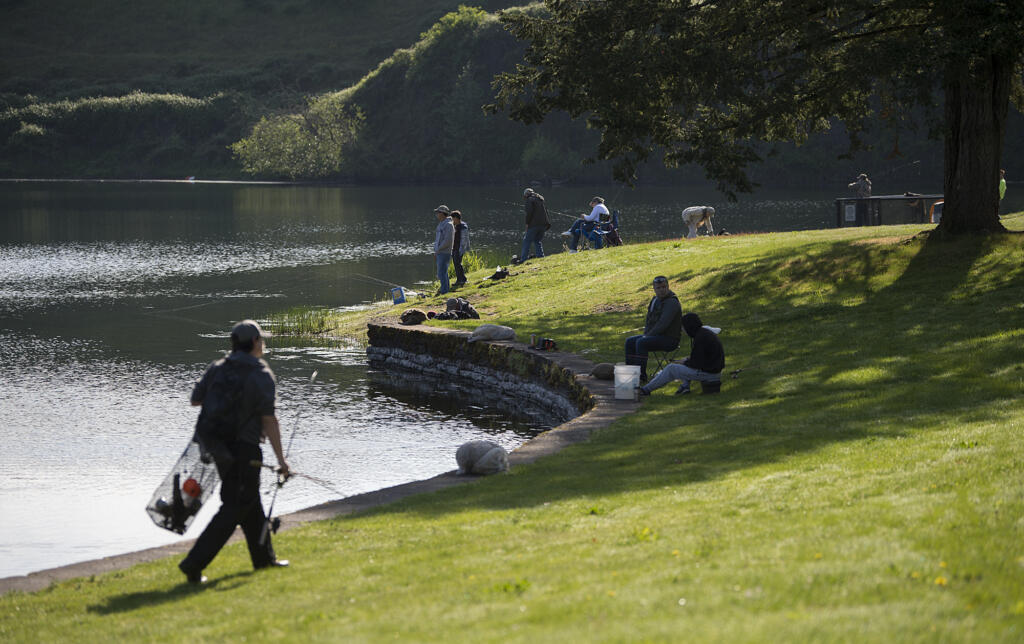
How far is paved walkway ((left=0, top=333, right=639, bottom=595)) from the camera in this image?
30.9 feet

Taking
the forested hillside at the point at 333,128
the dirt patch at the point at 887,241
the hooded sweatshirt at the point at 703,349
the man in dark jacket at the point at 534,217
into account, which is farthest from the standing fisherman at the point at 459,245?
the forested hillside at the point at 333,128

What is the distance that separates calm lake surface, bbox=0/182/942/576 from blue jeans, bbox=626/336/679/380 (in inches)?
85.5

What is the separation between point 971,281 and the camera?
19.7m

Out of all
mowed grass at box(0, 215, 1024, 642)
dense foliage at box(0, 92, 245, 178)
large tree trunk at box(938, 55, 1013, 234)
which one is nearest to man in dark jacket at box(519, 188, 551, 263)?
large tree trunk at box(938, 55, 1013, 234)

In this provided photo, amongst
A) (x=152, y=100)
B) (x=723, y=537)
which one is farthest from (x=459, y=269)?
(x=152, y=100)

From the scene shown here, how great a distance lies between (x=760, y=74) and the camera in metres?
23.4

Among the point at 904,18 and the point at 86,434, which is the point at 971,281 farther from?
the point at 86,434

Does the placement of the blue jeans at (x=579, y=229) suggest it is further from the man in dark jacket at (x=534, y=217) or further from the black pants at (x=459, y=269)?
the black pants at (x=459, y=269)

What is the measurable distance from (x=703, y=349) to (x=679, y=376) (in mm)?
588

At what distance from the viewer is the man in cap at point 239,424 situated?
325 inches

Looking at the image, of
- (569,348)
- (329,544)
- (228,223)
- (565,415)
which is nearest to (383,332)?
(569,348)

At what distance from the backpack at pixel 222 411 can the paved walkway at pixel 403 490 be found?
1.98 m

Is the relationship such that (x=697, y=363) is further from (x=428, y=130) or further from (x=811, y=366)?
(x=428, y=130)

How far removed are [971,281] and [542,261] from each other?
576 inches
